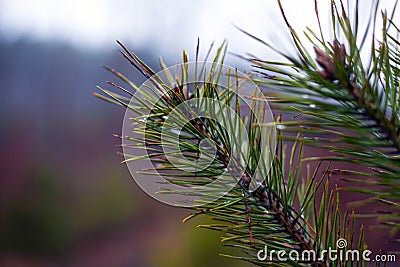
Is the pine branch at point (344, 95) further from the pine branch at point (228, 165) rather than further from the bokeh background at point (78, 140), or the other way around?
the bokeh background at point (78, 140)

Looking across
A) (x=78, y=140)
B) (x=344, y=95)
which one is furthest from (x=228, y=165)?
(x=78, y=140)

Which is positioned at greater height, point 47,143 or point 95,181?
point 47,143

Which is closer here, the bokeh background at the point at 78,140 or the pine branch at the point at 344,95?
the pine branch at the point at 344,95

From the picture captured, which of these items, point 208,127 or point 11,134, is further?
point 11,134

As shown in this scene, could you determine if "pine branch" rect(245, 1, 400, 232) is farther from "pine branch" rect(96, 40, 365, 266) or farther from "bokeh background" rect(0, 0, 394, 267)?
"bokeh background" rect(0, 0, 394, 267)

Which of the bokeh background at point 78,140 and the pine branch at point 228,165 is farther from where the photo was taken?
the bokeh background at point 78,140

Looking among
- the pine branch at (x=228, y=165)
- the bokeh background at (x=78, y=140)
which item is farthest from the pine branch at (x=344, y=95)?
the bokeh background at (x=78, y=140)

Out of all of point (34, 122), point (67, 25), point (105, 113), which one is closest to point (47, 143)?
point (34, 122)

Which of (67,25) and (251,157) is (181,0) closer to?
(67,25)

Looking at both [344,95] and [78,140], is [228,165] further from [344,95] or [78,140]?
[78,140]
